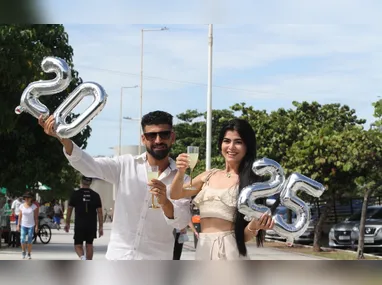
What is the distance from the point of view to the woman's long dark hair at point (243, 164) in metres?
3.71

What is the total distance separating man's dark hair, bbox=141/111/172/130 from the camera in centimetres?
393

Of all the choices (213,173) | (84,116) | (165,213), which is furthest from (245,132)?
(84,116)

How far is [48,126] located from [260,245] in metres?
1.38

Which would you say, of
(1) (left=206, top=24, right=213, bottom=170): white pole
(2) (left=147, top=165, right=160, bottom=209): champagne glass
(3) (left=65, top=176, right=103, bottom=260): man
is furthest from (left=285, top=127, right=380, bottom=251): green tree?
(2) (left=147, top=165, right=160, bottom=209): champagne glass

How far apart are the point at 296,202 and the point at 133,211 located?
3.35 ft

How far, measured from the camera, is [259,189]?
3455 millimetres

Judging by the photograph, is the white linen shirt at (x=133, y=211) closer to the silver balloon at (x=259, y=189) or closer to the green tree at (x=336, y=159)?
the silver balloon at (x=259, y=189)

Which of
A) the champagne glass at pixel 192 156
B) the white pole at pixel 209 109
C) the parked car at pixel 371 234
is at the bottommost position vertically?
the parked car at pixel 371 234

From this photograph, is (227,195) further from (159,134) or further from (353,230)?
(353,230)

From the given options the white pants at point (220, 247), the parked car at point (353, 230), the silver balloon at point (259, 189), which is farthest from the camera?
the parked car at point (353, 230)

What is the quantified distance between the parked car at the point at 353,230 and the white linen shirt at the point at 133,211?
1612cm

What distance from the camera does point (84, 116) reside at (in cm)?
353

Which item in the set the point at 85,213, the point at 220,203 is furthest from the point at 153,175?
the point at 85,213

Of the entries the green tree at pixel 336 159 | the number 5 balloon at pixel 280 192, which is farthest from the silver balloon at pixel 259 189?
the green tree at pixel 336 159
